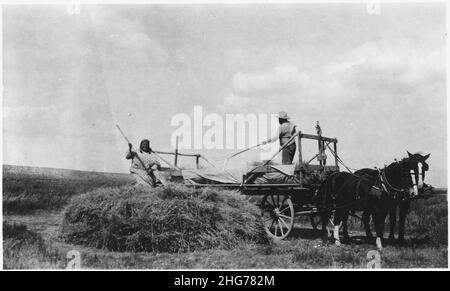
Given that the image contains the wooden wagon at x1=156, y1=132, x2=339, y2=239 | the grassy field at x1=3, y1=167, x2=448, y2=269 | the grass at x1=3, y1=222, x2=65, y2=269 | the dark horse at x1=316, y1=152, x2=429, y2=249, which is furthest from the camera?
the wooden wagon at x1=156, y1=132, x2=339, y2=239

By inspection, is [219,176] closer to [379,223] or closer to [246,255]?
[246,255]

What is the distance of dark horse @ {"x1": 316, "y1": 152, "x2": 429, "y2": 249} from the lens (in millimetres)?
8891

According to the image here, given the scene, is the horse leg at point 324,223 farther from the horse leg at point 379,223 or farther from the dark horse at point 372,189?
the horse leg at point 379,223

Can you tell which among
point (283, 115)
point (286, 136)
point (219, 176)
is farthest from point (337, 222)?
point (219, 176)

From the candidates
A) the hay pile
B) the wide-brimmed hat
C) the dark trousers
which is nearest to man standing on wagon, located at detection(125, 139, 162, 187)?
the hay pile

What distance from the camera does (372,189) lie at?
30.8 feet

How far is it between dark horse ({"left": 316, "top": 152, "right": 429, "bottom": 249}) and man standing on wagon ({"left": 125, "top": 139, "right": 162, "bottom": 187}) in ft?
11.8

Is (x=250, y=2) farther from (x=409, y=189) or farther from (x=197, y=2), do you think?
(x=409, y=189)

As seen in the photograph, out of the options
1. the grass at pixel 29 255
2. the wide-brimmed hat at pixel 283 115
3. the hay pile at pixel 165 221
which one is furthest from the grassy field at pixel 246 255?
the wide-brimmed hat at pixel 283 115

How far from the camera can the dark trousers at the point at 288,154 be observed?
1044cm

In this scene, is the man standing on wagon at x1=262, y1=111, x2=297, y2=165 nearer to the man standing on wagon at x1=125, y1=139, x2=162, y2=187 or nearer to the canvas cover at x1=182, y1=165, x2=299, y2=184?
the canvas cover at x1=182, y1=165, x2=299, y2=184

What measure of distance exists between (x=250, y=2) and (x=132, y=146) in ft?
12.4
